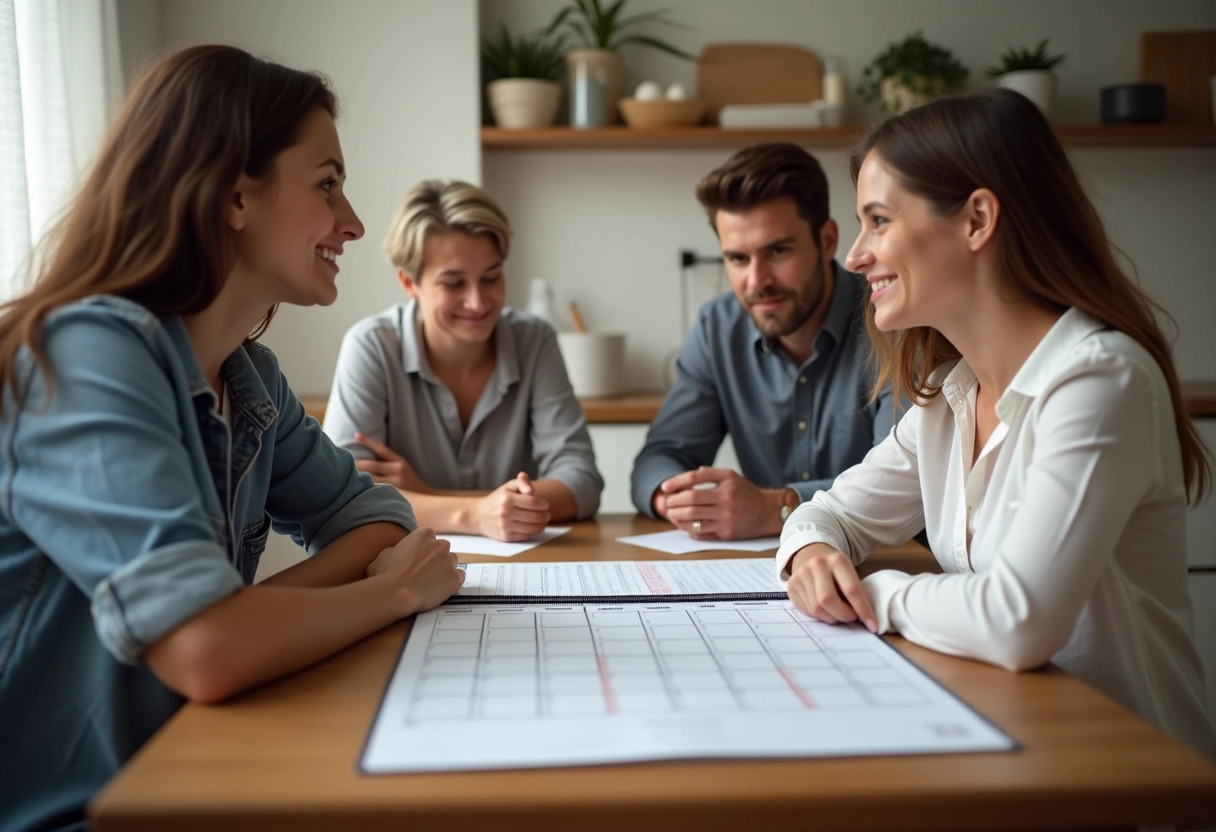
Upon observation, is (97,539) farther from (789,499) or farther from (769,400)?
(769,400)

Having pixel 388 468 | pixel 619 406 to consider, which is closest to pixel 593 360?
pixel 619 406

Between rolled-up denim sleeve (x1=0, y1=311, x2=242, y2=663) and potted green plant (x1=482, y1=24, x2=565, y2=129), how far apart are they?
2.33 meters

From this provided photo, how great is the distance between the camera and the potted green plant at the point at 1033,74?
304 centimetres

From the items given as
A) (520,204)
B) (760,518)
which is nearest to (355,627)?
(760,518)

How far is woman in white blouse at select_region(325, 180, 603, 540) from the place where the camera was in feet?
6.65

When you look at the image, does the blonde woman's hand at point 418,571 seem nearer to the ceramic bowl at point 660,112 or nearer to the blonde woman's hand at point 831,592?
the blonde woman's hand at point 831,592

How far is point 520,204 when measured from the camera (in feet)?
10.8

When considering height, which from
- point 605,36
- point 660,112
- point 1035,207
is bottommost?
point 1035,207

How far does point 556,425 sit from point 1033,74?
6.59ft

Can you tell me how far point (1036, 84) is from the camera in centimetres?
304

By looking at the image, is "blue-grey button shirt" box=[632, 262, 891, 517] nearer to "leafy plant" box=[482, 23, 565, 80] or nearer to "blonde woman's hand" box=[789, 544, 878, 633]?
"blonde woman's hand" box=[789, 544, 878, 633]

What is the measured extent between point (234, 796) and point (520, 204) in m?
2.82

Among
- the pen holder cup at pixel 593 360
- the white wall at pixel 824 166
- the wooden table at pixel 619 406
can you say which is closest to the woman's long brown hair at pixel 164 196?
the wooden table at pixel 619 406

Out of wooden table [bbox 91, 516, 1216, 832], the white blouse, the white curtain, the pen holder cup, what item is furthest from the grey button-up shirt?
wooden table [bbox 91, 516, 1216, 832]
